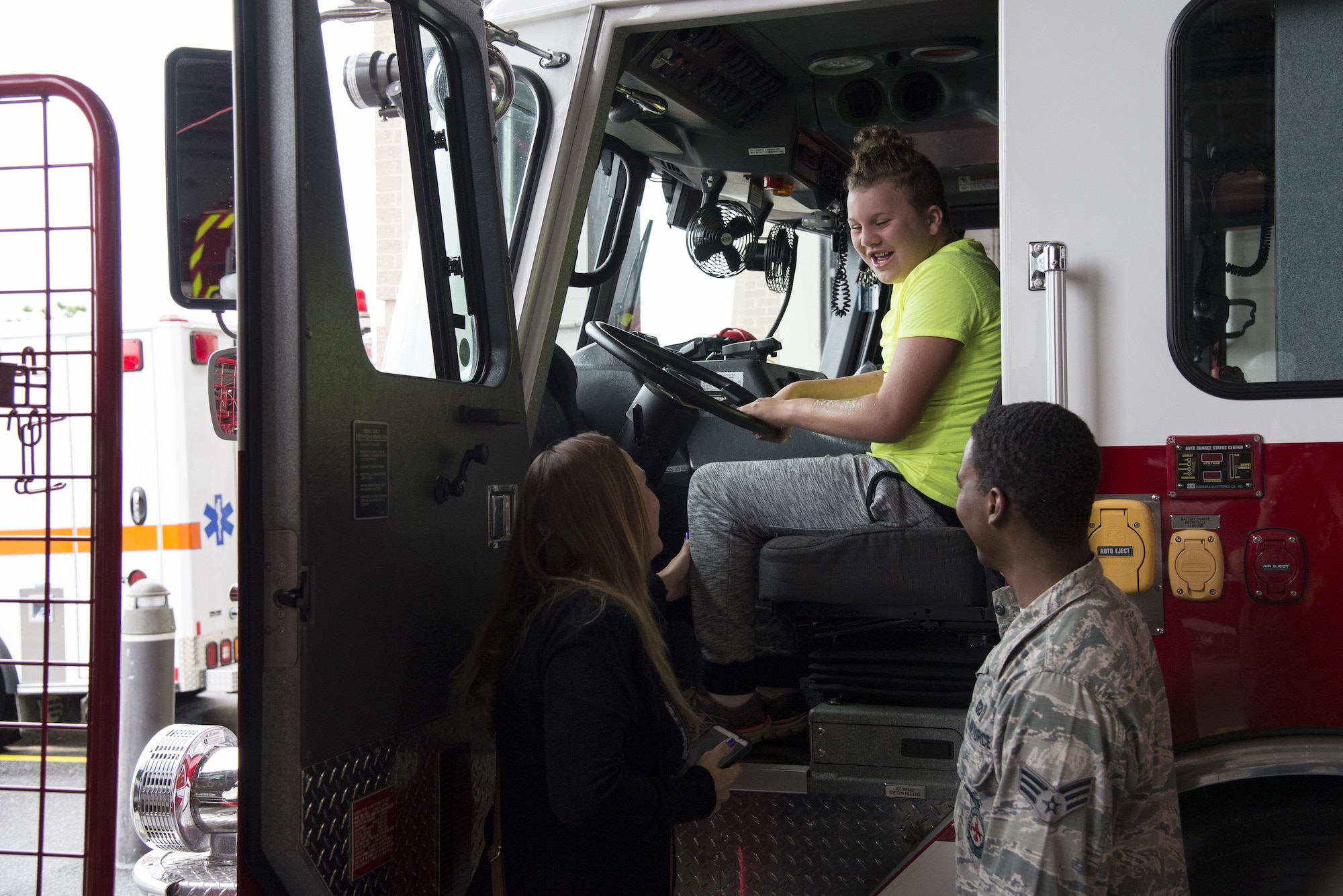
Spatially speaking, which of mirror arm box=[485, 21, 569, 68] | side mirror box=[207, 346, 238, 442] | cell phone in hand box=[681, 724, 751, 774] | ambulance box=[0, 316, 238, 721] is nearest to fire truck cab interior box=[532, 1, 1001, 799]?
mirror arm box=[485, 21, 569, 68]

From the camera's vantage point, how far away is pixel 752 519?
261 cm

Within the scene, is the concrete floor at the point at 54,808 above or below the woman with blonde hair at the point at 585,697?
below

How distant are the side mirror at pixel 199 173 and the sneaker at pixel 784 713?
152 centimetres

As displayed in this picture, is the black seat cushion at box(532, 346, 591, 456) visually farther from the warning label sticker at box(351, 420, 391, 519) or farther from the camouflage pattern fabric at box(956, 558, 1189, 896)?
the camouflage pattern fabric at box(956, 558, 1189, 896)

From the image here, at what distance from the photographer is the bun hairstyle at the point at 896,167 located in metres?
2.56

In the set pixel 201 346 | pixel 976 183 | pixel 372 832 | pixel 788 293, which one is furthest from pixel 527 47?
pixel 201 346

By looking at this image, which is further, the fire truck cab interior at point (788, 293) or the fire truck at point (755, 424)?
the fire truck cab interior at point (788, 293)

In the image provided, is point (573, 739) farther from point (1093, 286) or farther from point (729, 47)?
point (729, 47)

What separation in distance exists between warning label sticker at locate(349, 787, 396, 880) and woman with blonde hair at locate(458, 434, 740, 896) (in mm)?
182

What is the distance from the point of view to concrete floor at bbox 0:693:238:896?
13.7 feet

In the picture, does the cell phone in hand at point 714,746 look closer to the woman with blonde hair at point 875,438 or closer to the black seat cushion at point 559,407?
the woman with blonde hair at point 875,438

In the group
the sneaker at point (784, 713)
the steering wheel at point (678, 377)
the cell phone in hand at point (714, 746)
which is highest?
the steering wheel at point (678, 377)

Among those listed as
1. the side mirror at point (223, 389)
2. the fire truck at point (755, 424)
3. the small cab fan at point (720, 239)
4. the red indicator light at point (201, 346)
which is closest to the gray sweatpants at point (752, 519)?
the fire truck at point (755, 424)

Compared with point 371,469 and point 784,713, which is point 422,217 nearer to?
point 371,469
